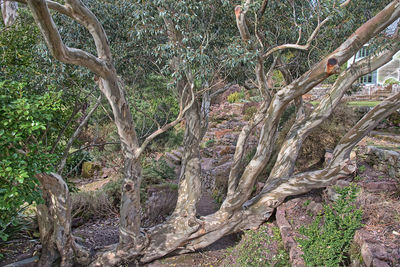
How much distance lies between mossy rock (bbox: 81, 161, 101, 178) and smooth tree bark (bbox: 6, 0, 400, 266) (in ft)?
24.4

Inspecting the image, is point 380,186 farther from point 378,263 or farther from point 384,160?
point 378,263

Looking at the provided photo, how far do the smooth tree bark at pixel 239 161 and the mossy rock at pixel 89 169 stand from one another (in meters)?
7.44

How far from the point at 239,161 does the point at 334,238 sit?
2.39 m

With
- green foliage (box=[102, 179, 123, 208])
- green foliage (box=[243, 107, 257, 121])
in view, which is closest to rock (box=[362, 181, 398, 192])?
green foliage (box=[102, 179, 123, 208])

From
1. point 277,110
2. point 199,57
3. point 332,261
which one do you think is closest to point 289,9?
point 277,110

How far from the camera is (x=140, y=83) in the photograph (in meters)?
8.27

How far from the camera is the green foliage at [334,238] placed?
3723 millimetres

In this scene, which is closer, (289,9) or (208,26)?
(208,26)

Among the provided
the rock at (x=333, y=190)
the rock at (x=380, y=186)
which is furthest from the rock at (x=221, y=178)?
the rock at (x=380, y=186)

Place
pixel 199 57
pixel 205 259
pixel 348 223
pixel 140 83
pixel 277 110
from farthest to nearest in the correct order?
pixel 140 83
pixel 205 259
pixel 277 110
pixel 199 57
pixel 348 223

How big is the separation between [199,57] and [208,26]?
45.1 inches

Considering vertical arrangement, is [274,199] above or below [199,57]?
below

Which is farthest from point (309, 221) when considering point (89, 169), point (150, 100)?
point (89, 169)

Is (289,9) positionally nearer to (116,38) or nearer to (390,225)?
(116,38)
